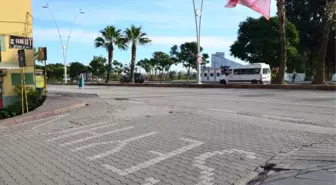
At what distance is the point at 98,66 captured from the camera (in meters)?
64.1

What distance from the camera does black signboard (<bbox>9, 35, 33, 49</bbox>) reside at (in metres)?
12.8

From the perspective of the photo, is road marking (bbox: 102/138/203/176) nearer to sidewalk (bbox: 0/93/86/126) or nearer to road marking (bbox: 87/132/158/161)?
road marking (bbox: 87/132/158/161)

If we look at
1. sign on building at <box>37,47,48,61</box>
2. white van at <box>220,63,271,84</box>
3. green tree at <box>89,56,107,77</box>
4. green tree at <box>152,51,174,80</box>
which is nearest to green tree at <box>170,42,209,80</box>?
A: green tree at <box>152,51,174,80</box>

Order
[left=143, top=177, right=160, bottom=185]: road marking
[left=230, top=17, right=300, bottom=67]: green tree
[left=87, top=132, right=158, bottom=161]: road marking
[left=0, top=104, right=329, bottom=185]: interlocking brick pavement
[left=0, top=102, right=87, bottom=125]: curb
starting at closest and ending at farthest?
[left=143, top=177, right=160, bottom=185]: road marking → [left=0, top=104, right=329, bottom=185]: interlocking brick pavement → [left=87, top=132, right=158, bottom=161]: road marking → [left=0, top=102, right=87, bottom=125]: curb → [left=230, top=17, right=300, bottom=67]: green tree

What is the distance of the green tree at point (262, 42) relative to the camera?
44.8 metres

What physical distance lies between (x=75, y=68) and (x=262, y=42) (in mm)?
36396

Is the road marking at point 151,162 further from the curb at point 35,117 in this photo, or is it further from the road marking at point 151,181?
the curb at point 35,117

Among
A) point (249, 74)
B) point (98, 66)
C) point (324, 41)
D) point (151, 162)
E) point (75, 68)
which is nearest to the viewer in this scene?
point (151, 162)

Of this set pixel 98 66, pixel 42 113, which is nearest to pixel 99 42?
pixel 98 66

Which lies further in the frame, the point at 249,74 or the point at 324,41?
the point at 249,74

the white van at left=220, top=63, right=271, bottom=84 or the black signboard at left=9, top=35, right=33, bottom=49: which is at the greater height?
the black signboard at left=9, top=35, right=33, bottom=49

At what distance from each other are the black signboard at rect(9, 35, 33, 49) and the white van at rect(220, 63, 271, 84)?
89.5 feet

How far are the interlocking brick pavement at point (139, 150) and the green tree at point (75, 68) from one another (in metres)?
57.5

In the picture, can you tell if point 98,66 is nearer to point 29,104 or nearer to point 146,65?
point 146,65
